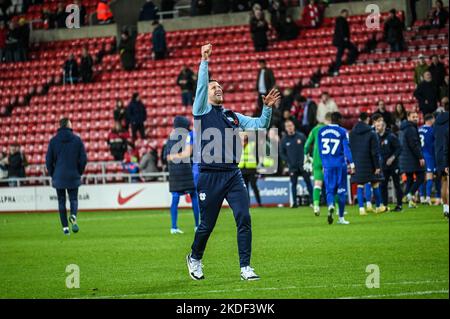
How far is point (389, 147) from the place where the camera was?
25672 mm

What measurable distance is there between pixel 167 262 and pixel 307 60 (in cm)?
2267

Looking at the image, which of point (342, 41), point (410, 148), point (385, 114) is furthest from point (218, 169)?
point (342, 41)

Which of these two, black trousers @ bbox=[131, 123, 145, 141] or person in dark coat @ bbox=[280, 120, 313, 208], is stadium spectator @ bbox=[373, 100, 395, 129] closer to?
person in dark coat @ bbox=[280, 120, 313, 208]

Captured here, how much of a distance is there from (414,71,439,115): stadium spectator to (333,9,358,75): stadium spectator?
4769 mm

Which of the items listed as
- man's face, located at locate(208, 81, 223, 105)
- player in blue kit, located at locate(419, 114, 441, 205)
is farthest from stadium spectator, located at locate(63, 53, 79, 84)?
man's face, located at locate(208, 81, 223, 105)

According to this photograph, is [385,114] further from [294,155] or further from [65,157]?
[65,157]

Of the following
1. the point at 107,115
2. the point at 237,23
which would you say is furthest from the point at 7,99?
the point at 237,23

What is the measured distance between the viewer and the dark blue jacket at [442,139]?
20.0 metres

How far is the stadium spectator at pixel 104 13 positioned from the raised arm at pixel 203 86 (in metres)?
31.5

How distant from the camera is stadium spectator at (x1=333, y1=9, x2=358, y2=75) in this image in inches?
1344

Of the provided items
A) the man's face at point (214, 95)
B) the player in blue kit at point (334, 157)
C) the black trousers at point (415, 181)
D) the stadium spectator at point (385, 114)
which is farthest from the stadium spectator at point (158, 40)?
the man's face at point (214, 95)

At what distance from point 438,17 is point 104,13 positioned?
15.3 meters

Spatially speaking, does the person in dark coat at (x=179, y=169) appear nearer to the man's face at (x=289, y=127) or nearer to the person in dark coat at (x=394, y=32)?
the man's face at (x=289, y=127)

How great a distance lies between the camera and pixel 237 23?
3988 centimetres
